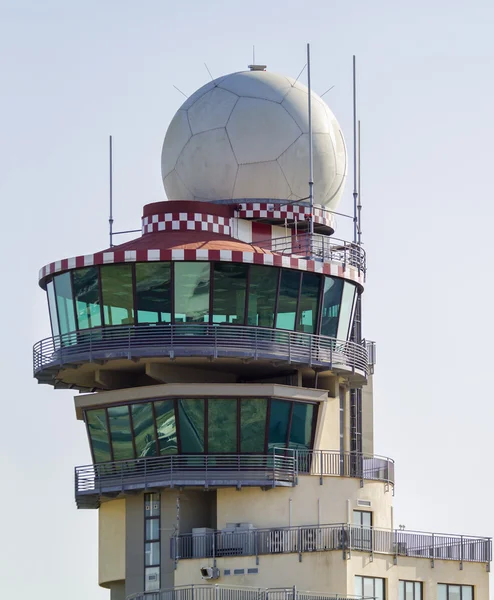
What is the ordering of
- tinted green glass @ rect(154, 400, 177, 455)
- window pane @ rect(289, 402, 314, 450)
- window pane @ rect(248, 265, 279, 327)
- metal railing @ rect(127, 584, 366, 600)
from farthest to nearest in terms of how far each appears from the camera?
window pane @ rect(289, 402, 314, 450), window pane @ rect(248, 265, 279, 327), tinted green glass @ rect(154, 400, 177, 455), metal railing @ rect(127, 584, 366, 600)

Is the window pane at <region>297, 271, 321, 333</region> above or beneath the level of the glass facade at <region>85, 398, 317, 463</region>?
above

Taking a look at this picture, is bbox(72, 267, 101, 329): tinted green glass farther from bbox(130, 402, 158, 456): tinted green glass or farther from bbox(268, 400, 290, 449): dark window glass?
bbox(268, 400, 290, 449): dark window glass

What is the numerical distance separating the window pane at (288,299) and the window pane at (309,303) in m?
0.30

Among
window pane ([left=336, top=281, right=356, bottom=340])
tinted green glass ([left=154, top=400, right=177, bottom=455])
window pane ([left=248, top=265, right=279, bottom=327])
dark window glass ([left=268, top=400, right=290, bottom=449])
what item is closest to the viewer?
tinted green glass ([left=154, top=400, right=177, bottom=455])

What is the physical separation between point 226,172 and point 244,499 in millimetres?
14018

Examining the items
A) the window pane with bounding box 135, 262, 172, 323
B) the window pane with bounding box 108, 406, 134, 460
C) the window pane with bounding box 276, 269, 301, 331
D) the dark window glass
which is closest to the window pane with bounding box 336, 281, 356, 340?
the window pane with bounding box 276, 269, 301, 331

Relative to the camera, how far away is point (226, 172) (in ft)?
332

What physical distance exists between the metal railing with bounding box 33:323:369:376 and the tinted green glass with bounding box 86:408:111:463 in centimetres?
293

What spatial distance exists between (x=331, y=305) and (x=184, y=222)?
673 centimetres

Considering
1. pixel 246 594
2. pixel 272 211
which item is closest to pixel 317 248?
pixel 272 211

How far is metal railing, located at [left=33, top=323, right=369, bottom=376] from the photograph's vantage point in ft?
311

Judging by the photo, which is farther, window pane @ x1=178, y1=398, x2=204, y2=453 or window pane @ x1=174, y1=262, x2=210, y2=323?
window pane @ x1=178, y1=398, x2=204, y2=453

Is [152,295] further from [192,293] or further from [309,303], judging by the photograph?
[309,303]

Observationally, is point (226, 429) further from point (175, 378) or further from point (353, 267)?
point (353, 267)
